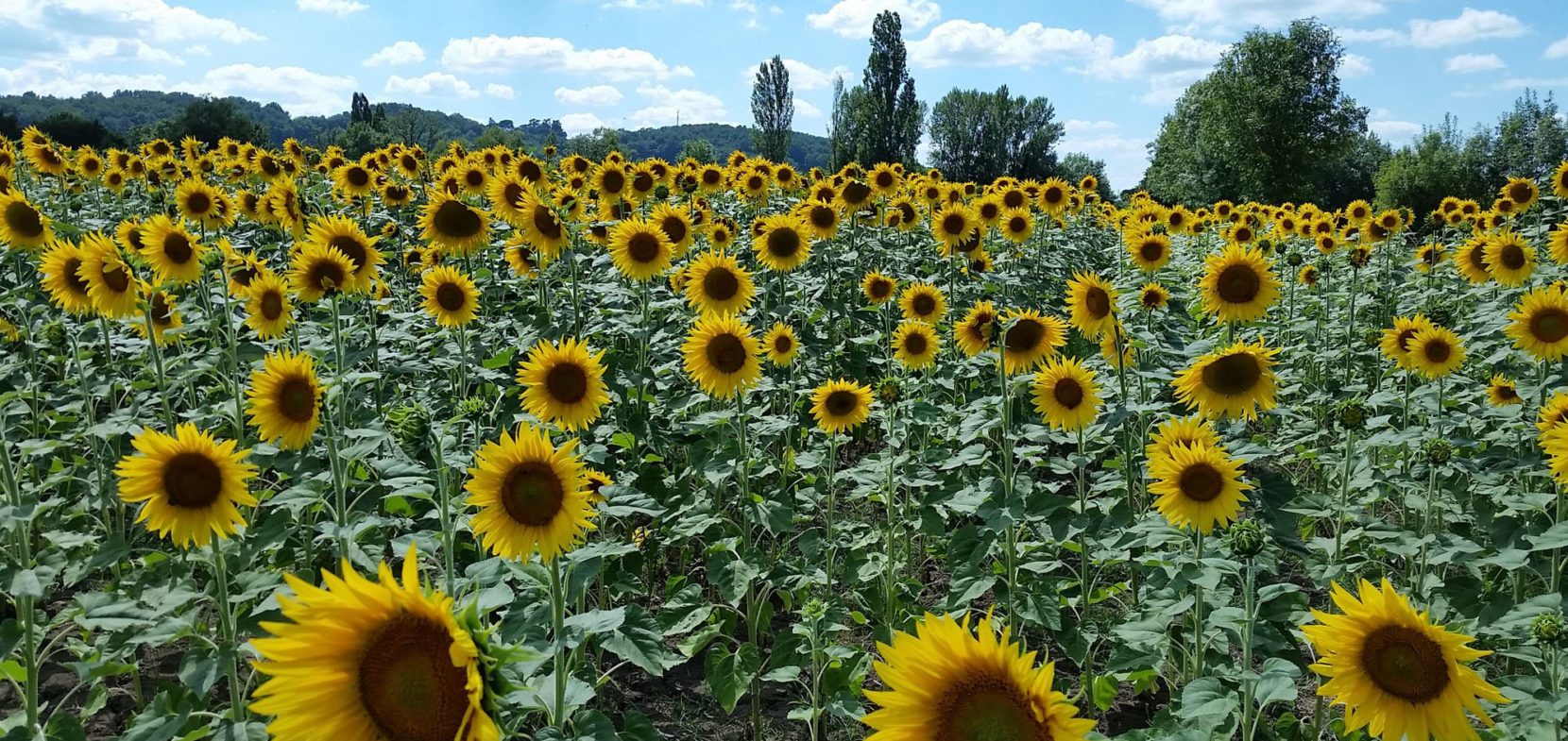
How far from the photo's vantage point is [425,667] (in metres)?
1.61

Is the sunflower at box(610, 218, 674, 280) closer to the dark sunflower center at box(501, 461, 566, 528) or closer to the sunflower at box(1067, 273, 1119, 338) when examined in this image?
the sunflower at box(1067, 273, 1119, 338)

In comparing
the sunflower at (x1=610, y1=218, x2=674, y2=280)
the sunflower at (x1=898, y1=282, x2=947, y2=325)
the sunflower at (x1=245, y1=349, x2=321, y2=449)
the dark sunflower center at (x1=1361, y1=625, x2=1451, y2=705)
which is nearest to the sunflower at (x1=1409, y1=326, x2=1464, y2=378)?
the sunflower at (x1=898, y1=282, x2=947, y2=325)

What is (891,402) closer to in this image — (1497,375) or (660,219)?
(660,219)

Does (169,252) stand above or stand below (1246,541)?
above

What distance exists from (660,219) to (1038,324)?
320 centimetres

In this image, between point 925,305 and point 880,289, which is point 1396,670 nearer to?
point 925,305

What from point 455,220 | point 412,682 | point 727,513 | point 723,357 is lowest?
point 727,513

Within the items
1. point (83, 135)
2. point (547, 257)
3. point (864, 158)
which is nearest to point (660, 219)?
point (547, 257)

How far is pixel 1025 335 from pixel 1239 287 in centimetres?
113

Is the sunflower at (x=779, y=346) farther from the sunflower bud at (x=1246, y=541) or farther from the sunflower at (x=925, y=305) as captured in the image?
the sunflower bud at (x=1246, y=541)

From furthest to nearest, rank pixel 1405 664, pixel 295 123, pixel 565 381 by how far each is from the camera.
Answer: pixel 295 123 → pixel 565 381 → pixel 1405 664

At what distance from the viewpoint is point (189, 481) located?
9.71ft

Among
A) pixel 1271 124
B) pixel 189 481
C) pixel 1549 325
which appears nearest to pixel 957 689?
pixel 189 481

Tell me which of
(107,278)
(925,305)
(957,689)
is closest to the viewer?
(957,689)
